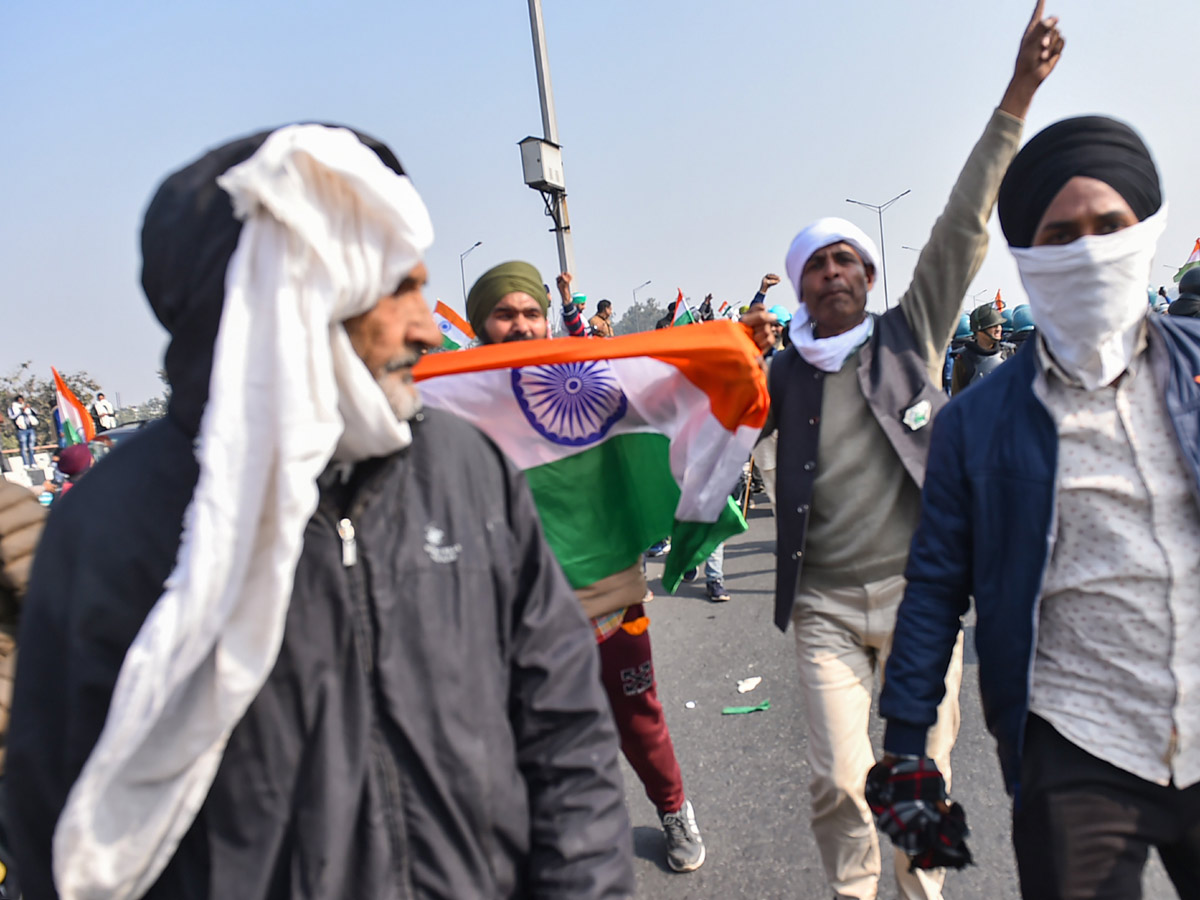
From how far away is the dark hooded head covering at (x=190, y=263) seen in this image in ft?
3.95

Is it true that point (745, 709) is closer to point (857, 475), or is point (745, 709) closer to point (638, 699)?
point (638, 699)

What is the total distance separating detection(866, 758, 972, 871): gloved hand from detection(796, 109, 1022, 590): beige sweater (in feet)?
2.94

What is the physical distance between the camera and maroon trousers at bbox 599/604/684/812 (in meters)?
3.12

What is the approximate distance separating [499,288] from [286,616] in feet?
8.12

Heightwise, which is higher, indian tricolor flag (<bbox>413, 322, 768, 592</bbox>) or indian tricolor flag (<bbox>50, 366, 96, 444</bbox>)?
indian tricolor flag (<bbox>413, 322, 768, 592</bbox>)

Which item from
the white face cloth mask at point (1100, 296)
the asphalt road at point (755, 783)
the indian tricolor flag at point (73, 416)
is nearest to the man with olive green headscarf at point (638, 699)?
the asphalt road at point (755, 783)

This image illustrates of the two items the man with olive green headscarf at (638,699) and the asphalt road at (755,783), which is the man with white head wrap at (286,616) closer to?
the man with olive green headscarf at (638,699)

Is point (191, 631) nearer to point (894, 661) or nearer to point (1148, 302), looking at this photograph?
point (894, 661)

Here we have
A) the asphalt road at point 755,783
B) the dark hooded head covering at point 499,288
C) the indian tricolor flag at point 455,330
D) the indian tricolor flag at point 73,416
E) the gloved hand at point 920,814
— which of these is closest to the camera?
the gloved hand at point 920,814

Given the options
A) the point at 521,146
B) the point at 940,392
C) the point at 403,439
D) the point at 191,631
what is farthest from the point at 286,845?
the point at 521,146

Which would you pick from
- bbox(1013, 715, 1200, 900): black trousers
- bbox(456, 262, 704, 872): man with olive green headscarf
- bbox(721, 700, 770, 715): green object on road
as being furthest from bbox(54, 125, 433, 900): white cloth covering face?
bbox(721, 700, 770, 715): green object on road

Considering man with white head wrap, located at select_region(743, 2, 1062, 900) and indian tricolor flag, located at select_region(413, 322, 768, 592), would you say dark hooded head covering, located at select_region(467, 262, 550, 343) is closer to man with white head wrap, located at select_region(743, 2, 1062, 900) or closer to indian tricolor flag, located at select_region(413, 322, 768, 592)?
indian tricolor flag, located at select_region(413, 322, 768, 592)

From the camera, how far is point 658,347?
3201 millimetres

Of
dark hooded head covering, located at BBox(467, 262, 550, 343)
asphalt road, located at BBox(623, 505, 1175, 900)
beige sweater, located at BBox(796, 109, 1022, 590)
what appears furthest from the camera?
dark hooded head covering, located at BBox(467, 262, 550, 343)
